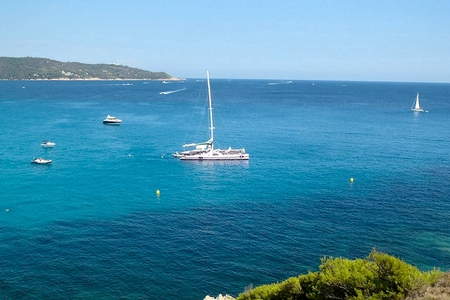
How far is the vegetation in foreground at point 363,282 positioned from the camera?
2028cm

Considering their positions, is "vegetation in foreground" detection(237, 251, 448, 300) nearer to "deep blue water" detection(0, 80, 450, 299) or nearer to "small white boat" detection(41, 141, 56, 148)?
"deep blue water" detection(0, 80, 450, 299)

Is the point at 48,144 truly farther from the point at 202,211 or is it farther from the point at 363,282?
the point at 363,282

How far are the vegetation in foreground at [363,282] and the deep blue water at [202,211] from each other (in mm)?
12779

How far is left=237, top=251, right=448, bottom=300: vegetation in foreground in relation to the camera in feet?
66.5

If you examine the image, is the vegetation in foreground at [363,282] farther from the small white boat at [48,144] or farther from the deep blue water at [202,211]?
the small white boat at [48,144]

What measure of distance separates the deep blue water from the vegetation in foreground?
41.9ft

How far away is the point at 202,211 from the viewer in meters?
53.9

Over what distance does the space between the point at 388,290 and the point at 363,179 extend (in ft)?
162

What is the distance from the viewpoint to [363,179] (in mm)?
67750

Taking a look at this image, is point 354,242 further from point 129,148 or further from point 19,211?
point 129,148

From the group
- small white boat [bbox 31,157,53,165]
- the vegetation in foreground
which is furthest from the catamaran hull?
the vegetation in foreground

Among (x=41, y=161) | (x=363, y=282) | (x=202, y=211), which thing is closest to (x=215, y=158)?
(x=202, y=211)

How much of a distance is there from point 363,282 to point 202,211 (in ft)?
111

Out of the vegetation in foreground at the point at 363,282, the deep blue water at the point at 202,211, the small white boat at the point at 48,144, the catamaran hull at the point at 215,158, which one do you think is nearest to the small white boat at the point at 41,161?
the deep blue water at the point at 202,211
